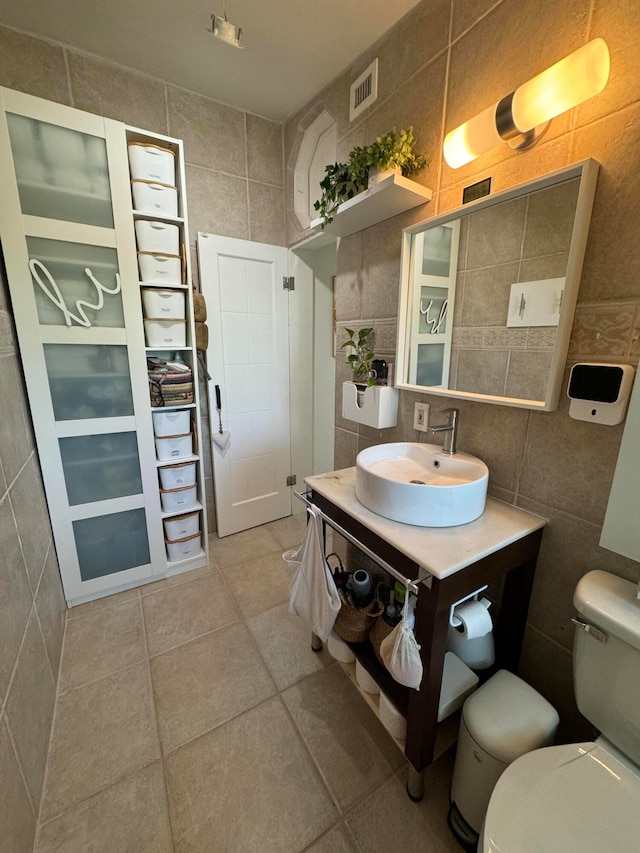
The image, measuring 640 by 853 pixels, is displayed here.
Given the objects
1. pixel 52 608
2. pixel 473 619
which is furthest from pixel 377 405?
pixel 52 608

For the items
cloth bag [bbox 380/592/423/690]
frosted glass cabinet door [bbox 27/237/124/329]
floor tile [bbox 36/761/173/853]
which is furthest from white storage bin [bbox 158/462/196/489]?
cloth bag [bbox 380/592/423/690]

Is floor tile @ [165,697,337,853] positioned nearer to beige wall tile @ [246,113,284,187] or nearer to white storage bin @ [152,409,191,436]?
white storage bin @ [152,409,191,436]

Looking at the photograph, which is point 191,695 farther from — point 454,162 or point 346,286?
point 454,162

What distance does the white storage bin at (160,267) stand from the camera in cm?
165

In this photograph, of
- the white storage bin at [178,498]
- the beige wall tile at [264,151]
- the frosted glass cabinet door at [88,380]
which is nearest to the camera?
the frosted glass cabinet door at [88,380]

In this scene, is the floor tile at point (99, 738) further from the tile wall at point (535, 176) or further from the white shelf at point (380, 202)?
the white shelf at point (380, 202)

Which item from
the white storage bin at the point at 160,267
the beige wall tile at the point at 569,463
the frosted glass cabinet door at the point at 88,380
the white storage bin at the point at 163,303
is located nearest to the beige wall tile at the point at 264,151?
the white storage bin at the point at 160,267

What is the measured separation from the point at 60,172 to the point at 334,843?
→ 2.54 m

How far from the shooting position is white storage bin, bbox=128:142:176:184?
1539 millimetres

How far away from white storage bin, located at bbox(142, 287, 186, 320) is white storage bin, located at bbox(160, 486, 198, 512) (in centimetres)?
94

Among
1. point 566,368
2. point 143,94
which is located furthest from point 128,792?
point 143,94

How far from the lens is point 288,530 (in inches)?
98.8

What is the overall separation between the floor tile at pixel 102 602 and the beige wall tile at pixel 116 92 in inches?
97.4

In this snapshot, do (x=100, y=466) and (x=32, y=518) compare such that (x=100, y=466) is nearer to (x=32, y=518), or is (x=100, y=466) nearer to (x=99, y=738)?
(x=32, y=518)
